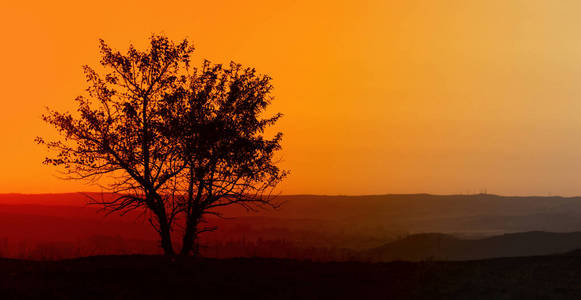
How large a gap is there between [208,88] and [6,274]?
11706mm

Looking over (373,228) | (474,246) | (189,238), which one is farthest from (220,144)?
(373,228)

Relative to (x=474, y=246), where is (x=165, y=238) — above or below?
above

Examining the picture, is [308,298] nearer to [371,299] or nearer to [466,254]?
[371,299]

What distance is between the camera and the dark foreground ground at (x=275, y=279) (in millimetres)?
22000

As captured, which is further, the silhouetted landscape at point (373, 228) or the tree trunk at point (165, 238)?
the silhouetted landscape at point (373, 228)

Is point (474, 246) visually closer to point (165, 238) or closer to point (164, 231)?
point (165, 238)

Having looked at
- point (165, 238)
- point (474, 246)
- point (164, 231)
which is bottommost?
point (474, 246)

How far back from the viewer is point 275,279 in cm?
2392

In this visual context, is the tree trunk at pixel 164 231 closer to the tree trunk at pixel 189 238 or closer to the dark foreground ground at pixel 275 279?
the tree trunk at pixel 189 238

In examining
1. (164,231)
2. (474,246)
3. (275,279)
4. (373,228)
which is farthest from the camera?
(373,228)

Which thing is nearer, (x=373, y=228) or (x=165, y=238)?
(x=165, y=238)

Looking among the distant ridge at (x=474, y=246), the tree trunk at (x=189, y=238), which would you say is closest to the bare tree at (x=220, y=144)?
the tree trunk at (x=189, y=238)

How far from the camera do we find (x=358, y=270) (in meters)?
25.8

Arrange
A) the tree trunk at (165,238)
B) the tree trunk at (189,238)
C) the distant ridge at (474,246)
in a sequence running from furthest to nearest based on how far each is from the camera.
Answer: the distant ridge at (474,246) < the tree trunk at (189,238) < the tree trunk at (165,238)
